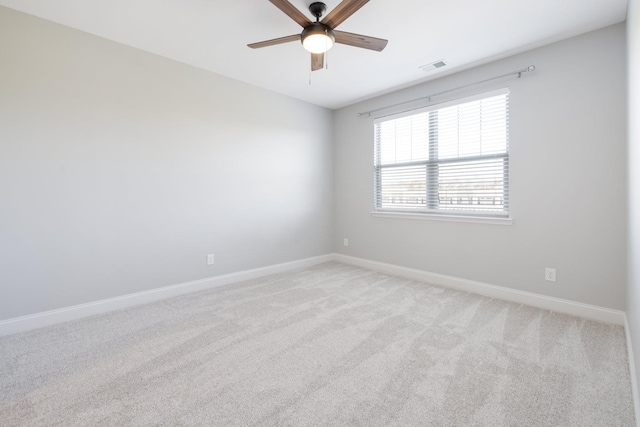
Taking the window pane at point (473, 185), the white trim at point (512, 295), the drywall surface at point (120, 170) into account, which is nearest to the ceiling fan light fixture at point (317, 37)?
the drywall surface at point (120, 170)

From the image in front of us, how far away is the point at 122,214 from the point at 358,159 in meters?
3.15

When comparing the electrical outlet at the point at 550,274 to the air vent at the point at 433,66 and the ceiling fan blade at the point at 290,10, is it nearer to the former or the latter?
the air vent at the point at 433,66

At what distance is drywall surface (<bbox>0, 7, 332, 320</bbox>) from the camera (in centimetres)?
231

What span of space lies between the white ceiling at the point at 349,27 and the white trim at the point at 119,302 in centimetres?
247

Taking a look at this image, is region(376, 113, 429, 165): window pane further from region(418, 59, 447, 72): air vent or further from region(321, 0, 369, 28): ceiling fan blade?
region(321, 0, 369, 28): ceiling fan blade

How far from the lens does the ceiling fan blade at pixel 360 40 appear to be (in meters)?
2.04

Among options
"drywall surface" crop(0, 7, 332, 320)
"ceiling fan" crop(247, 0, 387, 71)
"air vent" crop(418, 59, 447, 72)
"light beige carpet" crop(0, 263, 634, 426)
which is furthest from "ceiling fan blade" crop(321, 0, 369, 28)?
"light beige carpet" crop(0, 263, 634, 426)

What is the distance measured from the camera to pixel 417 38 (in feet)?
8.54

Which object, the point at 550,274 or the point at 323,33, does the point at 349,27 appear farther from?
the point at 550,274

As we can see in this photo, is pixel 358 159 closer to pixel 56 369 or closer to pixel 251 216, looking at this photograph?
pixel 251 216

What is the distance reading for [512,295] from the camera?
2.92 metres

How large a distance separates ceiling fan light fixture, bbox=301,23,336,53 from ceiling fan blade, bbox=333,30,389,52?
53 mm

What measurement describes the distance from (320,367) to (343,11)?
7.48 feet

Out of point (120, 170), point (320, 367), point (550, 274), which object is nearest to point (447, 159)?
point (550, 274)
